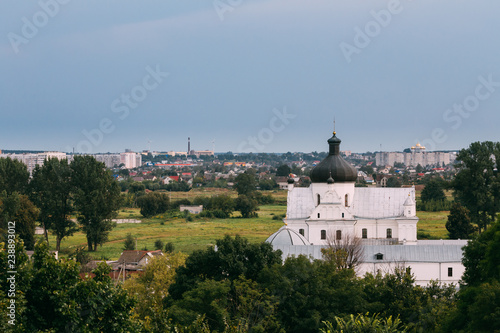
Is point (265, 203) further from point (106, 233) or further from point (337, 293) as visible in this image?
point (337, 293)

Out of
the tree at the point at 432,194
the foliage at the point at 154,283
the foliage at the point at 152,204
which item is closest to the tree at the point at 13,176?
the foliage at the point at 152,204

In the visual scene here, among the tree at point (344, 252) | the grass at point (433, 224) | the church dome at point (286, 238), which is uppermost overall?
the church dome at point (286, 238)

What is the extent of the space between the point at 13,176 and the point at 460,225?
36.2m

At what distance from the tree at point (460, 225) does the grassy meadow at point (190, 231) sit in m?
1.26

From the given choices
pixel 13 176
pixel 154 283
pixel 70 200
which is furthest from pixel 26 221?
pixel 154 283

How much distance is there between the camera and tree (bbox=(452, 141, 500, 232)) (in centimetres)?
4812

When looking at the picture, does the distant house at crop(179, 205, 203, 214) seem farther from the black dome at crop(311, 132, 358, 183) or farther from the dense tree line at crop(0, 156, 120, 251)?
the black dome at crop(311, 132, 358, 183)

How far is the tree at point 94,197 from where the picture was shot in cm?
5003

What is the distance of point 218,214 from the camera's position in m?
74.1

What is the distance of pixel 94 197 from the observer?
165 ft

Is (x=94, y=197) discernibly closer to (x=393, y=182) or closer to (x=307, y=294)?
(x=307, y=294)

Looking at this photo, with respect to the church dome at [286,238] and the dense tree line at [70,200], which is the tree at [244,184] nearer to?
the dense tree line at [70,200]

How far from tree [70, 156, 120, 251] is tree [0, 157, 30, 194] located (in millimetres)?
5770

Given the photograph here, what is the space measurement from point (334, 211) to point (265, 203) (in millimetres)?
50299
